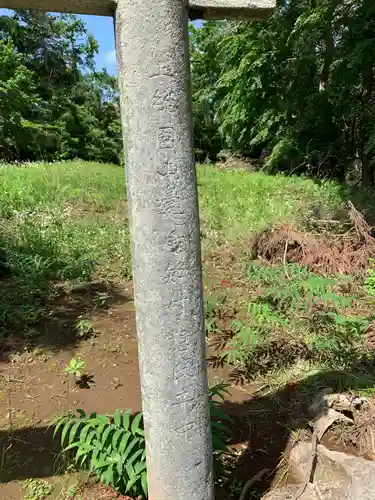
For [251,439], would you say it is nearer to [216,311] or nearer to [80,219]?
[216,311]

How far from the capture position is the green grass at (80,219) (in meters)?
4.75

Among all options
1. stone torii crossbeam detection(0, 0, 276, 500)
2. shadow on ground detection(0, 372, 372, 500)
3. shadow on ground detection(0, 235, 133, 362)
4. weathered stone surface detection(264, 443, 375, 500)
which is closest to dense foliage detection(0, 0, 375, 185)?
shadow on ground detection(0, 235, 133, 362)

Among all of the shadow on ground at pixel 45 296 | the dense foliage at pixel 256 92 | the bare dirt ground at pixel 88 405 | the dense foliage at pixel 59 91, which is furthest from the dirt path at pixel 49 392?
the dense foliage at pixel 59 91

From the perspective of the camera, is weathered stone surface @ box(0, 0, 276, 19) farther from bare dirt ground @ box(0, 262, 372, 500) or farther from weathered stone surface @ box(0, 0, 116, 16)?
bare dirt ground @ box(0, 262, 372, 500)

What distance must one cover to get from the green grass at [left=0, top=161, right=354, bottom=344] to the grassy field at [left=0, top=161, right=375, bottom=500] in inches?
0.9

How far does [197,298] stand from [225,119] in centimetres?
1649

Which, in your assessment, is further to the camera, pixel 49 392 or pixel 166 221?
pixel 49 392

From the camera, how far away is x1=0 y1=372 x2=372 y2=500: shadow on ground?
239 centimetres

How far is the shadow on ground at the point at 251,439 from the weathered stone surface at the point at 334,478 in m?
0.15

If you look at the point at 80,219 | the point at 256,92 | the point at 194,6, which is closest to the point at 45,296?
the point at 80,219

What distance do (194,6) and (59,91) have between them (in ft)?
76.2

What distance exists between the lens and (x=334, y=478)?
2168mm

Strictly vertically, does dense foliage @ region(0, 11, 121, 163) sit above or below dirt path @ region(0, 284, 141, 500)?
above

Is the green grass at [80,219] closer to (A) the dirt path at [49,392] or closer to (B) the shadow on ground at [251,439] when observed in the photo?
(A) the dirt path at [49,392]
